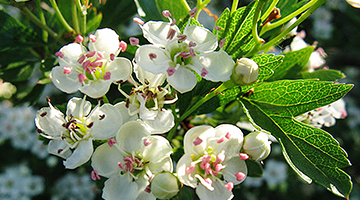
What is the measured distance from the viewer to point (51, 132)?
1.15 m

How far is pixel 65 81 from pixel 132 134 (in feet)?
0.87

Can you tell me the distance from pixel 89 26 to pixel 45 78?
288 millimetres

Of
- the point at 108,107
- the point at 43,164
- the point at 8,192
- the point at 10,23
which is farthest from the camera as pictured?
the point at 43,164

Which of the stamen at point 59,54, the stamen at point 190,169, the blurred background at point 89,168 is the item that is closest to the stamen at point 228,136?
the stamen at point 190,169

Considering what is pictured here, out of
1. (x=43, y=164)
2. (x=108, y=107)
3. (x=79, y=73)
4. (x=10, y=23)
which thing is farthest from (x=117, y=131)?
(x=43, y=164)

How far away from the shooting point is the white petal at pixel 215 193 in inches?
42.4

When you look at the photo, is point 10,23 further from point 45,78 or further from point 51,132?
point 51,132

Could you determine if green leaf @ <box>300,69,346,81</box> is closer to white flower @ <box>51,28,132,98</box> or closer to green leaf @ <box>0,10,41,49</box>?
white flower @ <box>51,28,132,98</box>

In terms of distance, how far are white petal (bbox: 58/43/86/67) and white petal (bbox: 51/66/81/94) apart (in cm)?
2

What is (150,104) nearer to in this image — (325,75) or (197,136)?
(197,136)

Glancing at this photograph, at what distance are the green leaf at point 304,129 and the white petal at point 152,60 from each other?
11.3 inches

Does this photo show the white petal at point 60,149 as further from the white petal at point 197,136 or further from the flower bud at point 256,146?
the flower bud at point 256,146

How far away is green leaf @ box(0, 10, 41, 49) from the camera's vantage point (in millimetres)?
1468

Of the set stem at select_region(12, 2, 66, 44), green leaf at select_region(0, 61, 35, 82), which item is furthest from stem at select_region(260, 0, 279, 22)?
green leaf at select_region(0, 61, 35, 82)
